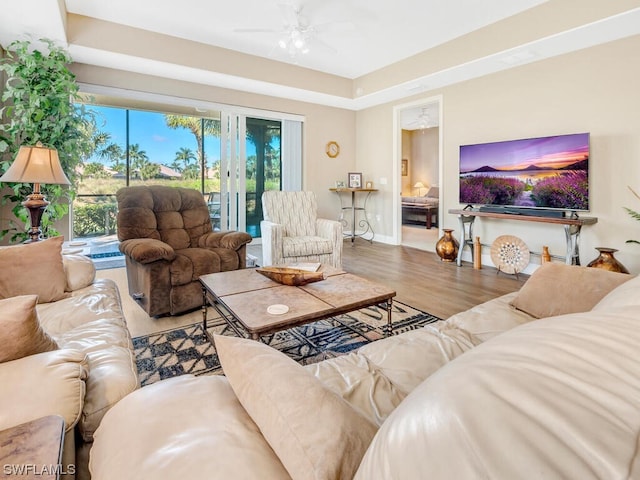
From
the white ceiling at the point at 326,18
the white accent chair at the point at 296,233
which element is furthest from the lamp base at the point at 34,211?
the white ceiling at the point at 326,18

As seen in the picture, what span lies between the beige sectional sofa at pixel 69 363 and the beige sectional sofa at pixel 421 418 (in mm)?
184

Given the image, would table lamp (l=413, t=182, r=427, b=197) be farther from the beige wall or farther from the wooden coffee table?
the wooden coffee table

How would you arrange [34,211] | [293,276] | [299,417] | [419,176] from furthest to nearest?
[419,176]
[34,211]
[293,276]
[299,417]

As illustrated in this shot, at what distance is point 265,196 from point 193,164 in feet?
12.3

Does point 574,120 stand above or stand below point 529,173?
above

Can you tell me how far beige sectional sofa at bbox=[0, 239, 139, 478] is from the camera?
896 millimetres

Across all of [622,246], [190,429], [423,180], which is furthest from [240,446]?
[423,180]

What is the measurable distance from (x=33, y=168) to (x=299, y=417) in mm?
2748

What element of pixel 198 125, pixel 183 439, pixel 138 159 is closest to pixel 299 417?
pixel 183 439

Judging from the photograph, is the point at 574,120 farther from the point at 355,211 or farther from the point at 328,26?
the point at 355,211

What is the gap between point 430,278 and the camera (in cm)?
407

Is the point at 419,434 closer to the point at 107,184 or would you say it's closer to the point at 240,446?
the point at 240,446

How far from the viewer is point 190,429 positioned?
2.36ft

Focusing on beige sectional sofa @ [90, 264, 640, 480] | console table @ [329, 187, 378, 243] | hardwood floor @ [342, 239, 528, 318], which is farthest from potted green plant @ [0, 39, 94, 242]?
console table @ [329, 187, 378, 243]
